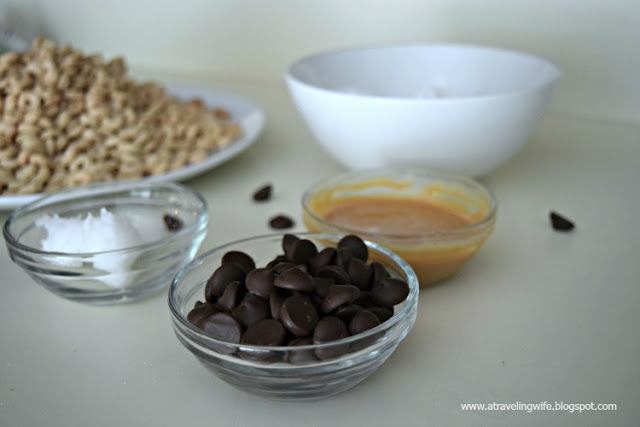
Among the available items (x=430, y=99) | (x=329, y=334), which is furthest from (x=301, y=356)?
(x=430, y=99)

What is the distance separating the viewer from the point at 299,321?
674 mm

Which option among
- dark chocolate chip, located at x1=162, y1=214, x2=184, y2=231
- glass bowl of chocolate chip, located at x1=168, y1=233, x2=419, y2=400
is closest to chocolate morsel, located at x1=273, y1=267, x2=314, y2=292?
glass bowl of chocolate chip, located at x1=168, y1=233, x2=419, y2=400

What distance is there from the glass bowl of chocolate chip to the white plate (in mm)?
463

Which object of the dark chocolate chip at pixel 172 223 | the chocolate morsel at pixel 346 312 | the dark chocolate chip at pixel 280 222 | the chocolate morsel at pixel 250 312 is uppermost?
the chocolate morsel at pixel 250 312

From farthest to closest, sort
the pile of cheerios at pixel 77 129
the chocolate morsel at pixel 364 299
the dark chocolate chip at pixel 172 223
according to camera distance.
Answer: the pile of cheerios at pixel 77 129, the dark chocolate chip at pixel 172 223, the chocolate morsel at pixel 364 299

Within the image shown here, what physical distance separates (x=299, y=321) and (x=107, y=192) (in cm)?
56

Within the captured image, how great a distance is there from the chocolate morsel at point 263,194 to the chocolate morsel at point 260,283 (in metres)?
0.49

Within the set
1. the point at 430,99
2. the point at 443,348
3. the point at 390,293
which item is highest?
the point at 430,99

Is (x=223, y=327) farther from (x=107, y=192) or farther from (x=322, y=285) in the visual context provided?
(x=107, y=192)

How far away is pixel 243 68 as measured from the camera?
204 centimetres

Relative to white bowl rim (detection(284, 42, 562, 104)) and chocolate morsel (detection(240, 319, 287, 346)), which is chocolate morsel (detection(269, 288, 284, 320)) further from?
white bowl rim (detection(284, 42, 562, 104))

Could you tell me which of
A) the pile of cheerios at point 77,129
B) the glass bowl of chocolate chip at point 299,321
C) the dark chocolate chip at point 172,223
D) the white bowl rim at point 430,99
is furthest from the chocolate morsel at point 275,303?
the pile of cheerios at point 77,129

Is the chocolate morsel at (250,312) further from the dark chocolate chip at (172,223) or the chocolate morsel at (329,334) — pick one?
the dark chocolate chip at (172,223)

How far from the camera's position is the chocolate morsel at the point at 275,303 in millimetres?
698
